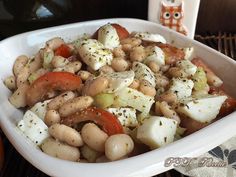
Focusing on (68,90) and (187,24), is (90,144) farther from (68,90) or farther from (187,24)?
(187,24)

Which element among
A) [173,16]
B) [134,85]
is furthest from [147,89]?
[173,16]

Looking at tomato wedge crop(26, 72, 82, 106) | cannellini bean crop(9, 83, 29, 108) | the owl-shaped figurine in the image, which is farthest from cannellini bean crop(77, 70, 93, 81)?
the owl-shaped figurine

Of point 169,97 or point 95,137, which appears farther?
point 169,97

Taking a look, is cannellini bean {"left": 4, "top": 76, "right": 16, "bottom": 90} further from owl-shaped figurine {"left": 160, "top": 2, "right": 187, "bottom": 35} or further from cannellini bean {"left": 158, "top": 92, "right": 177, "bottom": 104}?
owl-shaped figurine {"left": 160, "top": 2, "right": 187, "bottom": 35}

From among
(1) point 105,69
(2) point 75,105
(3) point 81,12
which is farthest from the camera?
(3) point 81,12

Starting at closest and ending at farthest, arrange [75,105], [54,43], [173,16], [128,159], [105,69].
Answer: [128,159], [75,105], [105,69], [54,43], [173,16]

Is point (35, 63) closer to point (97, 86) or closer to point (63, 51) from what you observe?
point (63, 51)

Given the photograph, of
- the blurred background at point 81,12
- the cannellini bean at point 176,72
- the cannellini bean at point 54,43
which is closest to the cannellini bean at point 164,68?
the cannellini bean at point 176,72
